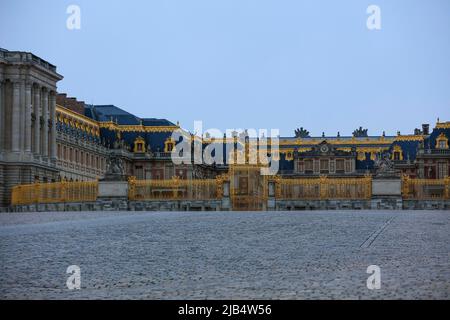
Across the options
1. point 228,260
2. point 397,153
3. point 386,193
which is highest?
point 397,153

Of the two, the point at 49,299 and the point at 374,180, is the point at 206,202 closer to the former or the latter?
the point at 374,180

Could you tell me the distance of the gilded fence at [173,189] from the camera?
42.7 m

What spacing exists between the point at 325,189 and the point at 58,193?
14.3 meters

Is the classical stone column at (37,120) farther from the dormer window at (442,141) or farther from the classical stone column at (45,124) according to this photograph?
the dormer window at (442,141)

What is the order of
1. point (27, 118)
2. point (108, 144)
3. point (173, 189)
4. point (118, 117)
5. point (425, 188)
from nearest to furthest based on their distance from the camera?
point (425, 188) < point (173, 189) < point (27, 118) < point (108, 144) < point (118, 117)

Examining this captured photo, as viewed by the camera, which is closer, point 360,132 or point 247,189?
point 247,189

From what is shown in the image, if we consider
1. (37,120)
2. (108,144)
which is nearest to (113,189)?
(37,120)

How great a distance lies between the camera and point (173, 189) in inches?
1689

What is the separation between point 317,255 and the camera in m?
16.5

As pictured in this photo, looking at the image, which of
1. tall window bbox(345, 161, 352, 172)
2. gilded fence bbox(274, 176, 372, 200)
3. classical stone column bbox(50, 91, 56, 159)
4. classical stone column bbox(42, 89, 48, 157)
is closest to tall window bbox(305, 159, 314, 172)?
tall window bbox(345, 161, 352, 172)

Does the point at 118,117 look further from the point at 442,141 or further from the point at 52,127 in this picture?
the point at 442,141

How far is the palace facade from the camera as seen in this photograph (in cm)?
7050

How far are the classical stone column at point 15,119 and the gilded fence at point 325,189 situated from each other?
32942 mm

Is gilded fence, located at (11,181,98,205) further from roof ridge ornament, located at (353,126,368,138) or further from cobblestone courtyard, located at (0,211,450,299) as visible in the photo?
roof ridge ornament, located at (353,126,368,138)
